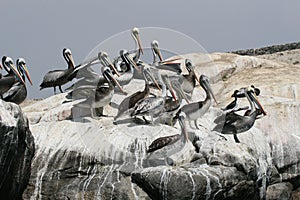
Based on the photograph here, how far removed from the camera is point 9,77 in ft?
48.0

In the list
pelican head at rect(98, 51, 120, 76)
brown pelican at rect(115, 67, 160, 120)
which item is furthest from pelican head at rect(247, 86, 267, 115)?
pelican head at rect(98, 51, 120, 76)

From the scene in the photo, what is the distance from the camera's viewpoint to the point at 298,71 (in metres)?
19.0

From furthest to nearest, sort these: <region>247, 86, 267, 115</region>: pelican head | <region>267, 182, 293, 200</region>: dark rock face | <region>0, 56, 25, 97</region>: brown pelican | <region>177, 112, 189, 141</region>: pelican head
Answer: <region>247, 86, 267, 115</region>: pelican head, <region>0, 56, 25, 97</region>: brown pelican, <region>267, 182, 293, 200</region>: dark rock face, <region>177, 112, 189, 141</region>: pelican head

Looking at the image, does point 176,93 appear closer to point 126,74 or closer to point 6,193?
point 126,74

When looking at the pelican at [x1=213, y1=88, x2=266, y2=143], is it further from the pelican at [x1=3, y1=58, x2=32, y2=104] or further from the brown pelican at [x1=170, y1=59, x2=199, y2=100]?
the pelican at [x1=3, y1=58, x2=32, y2=104]

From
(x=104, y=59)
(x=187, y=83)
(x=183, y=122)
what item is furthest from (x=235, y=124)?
(x=104, y=59)

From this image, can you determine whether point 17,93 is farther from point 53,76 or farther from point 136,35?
point 136,35

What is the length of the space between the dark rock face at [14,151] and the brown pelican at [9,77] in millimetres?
2257

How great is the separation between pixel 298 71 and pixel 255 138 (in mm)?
5611

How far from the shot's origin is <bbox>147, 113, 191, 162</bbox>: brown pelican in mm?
12227

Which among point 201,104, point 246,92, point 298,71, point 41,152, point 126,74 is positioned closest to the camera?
point 41,152

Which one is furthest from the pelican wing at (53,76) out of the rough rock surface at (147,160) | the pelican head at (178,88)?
the pelican head at (178,88)

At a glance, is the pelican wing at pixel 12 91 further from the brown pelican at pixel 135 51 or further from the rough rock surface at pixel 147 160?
the brown pelican at pixel 135 51

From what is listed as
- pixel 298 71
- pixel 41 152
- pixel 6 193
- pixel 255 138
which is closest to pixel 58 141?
pixel 41 152
